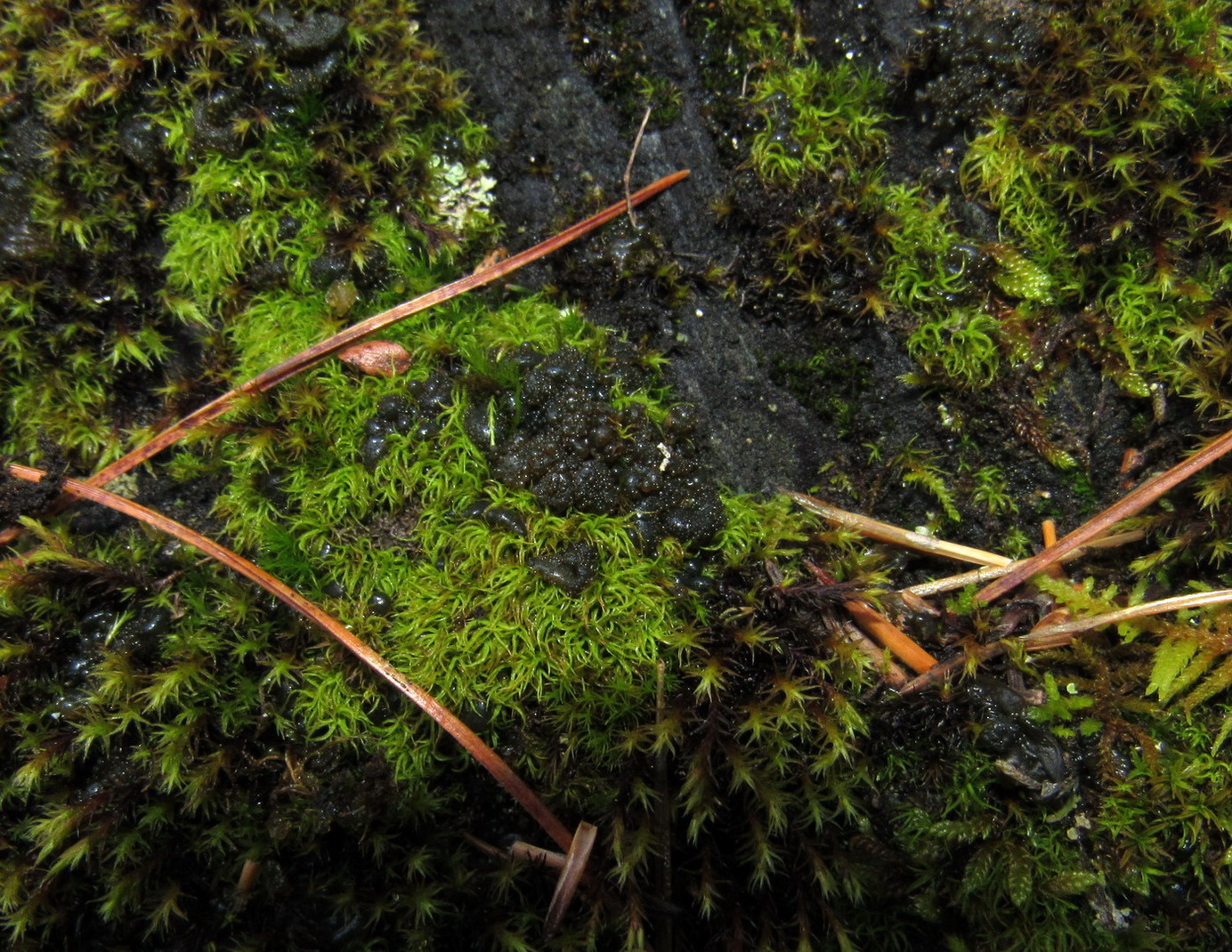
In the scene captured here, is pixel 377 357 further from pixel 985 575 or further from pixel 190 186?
pixel 985 575

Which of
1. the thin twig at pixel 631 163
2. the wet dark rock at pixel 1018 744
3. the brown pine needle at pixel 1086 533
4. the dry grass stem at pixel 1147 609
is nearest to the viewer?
the wet dark rock at pixel 1018 744

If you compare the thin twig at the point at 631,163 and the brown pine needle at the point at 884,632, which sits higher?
the thin twig at the point at 631,163

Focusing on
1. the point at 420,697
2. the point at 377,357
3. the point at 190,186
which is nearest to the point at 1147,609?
the point at 420,697

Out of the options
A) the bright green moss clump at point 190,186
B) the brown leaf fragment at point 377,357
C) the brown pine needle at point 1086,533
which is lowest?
the brown pine needle at point 1086,533

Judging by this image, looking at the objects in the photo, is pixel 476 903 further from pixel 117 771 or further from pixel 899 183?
pixel 899 183

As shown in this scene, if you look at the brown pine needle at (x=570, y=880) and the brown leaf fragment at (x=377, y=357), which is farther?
the brown leaf fragment at (x=377, y=357)

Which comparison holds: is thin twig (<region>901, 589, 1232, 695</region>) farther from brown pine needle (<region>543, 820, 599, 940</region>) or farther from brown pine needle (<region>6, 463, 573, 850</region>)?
brown pine needle (<region>6, 463, 573, 850</region>)

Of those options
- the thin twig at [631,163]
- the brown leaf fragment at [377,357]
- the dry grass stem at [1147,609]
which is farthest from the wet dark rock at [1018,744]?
the brown leaf fragment at [377,357]

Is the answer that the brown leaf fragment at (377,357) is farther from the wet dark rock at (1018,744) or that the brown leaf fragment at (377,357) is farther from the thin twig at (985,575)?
the wet dark rock at (1018,744)
